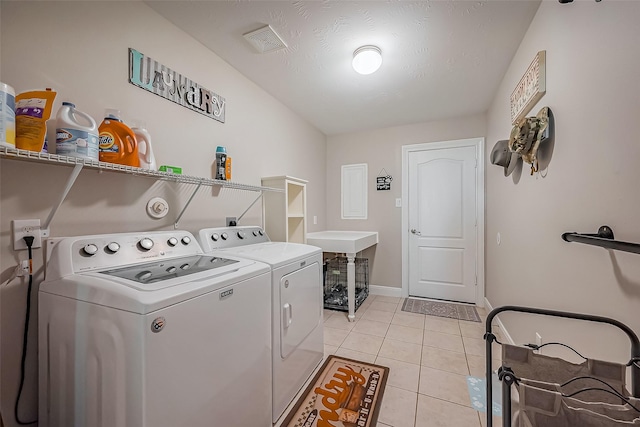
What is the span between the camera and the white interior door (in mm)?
3148

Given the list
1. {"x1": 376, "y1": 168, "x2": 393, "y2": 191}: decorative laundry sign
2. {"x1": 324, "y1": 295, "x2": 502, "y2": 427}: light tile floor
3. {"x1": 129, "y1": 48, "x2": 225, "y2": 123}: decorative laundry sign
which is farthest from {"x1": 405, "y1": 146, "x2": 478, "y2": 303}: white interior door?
{"x1": 129, "y1": 48, "x2": 225, "y2": 123}: decorative laundry sign

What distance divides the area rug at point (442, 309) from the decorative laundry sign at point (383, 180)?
61.4 inches

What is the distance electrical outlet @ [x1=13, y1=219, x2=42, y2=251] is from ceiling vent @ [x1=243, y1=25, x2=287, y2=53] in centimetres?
158

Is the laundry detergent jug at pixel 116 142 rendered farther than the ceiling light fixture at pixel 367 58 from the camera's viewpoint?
No

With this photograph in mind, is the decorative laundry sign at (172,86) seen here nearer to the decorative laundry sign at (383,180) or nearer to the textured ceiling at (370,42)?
the textured ceiling at (370,42)

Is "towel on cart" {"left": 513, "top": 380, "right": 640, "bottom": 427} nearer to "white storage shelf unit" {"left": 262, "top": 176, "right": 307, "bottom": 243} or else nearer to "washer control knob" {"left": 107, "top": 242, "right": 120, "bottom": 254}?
"washer control knob" {"left": 107, "top": 242, "right": 120, "bottom": 254}

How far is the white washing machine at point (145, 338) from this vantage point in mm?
799

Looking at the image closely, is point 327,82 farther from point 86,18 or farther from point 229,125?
point 86,18

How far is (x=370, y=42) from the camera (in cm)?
179

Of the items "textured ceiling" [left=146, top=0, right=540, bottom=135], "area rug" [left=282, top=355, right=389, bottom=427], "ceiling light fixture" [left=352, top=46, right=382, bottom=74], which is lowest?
"area rug" [left=282, top=355, right=389, bottom=427]

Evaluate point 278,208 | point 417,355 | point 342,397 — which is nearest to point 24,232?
point 278,208

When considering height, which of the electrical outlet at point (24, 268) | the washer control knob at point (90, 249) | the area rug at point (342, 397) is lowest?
the area rug at point (342, 397)

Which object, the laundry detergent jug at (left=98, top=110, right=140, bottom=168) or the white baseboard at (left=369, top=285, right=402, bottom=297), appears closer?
the laundry detergent jug at (left=98, top=110, right=140, bottom=168)

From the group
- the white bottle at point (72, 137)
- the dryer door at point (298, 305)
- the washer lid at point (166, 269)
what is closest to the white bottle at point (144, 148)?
the white bottle at point (72, 137)
